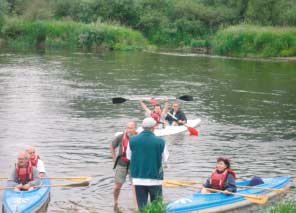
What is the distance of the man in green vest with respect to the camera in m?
10.2

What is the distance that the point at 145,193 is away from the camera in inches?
417

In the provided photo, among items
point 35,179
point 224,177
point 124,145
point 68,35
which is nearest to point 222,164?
point 224,177

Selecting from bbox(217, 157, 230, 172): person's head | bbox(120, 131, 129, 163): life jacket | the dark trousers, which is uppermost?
bbox(120, 131, 129, 163): life jacket

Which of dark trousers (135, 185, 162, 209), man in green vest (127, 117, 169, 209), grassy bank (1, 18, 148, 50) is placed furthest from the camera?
grassy bank (1, 18, 148, 50)

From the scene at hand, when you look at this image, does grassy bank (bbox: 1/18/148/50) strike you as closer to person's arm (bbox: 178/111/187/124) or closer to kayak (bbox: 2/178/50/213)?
person's arm (bbox: 178/111/187/124)

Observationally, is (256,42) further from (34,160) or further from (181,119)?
(34,160)

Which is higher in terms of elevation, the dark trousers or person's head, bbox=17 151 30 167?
person's head, bbox=17 151 30 167

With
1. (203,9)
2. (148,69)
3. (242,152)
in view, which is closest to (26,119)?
(242,152)

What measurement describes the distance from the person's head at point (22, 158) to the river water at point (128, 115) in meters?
1.09

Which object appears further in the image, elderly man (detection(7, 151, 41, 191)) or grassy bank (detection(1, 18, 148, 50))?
grassy bank (detection(1, 18, 148, 50))

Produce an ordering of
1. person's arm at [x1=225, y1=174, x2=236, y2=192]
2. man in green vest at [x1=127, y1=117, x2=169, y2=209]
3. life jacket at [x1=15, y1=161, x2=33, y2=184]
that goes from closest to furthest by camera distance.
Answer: man in green vest at [x1=127, y1=117, x2=169, y2=209] < person's arm at [x1=225, y1=174, x2=236, y2=192] < life jacket at [x1=15, y1=161, x2=33, y2=184]

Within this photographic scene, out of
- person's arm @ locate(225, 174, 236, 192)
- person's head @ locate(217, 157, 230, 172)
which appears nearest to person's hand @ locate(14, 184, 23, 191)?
person's head @ locate(217, 157, 230, 172)

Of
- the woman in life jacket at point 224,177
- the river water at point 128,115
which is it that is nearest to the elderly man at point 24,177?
the river water at point 128,115

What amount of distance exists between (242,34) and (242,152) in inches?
1413
